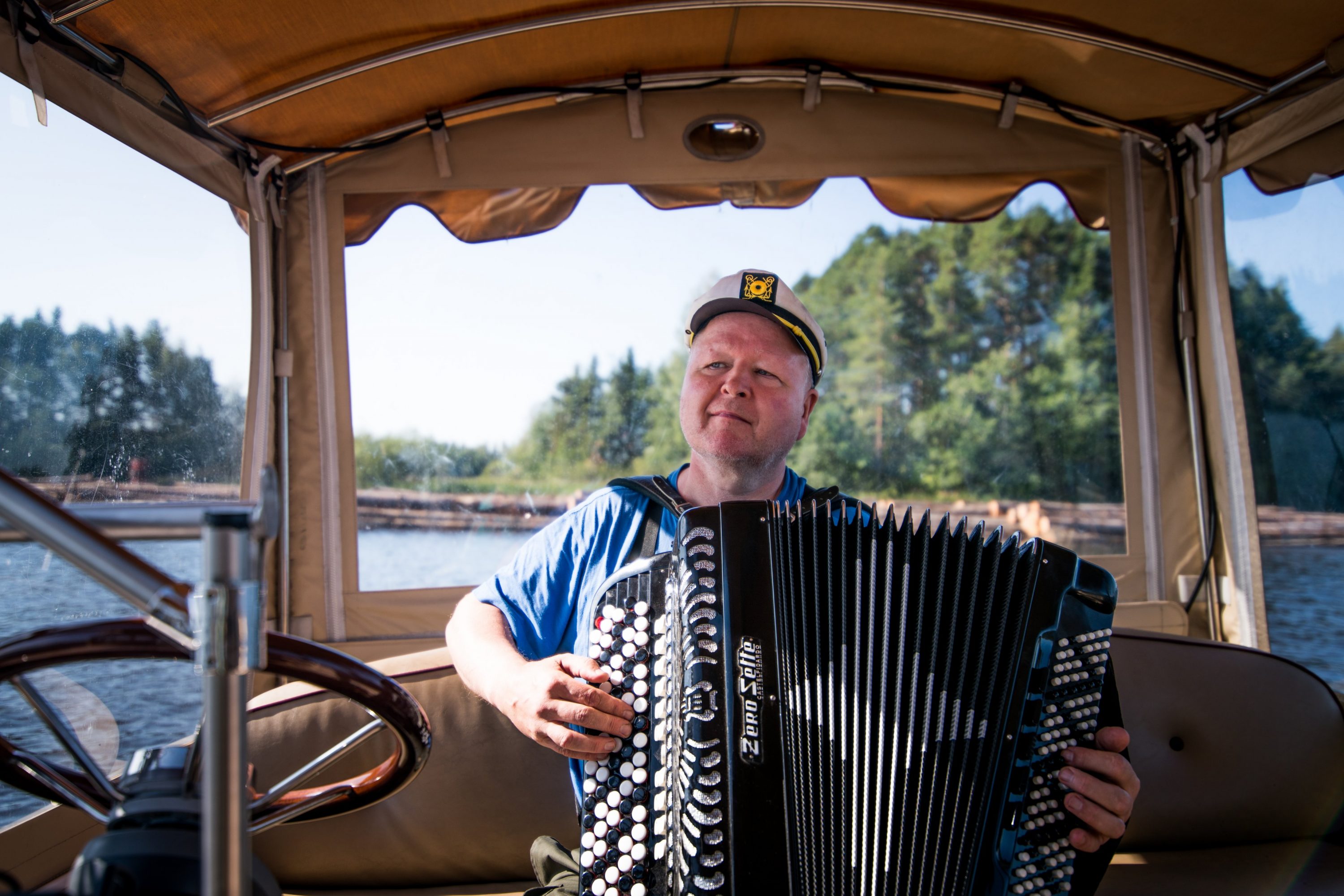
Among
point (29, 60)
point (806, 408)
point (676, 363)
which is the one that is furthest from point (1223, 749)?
point (29, 60)

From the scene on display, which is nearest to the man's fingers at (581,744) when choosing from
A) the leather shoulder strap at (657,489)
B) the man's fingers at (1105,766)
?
the leather shoulder strap at (657,489)

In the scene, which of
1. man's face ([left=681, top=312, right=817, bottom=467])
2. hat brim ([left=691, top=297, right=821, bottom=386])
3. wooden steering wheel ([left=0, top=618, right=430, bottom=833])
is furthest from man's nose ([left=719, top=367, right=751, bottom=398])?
wooden steering wheel ([left=0, top=618, right=430, bottom=833])

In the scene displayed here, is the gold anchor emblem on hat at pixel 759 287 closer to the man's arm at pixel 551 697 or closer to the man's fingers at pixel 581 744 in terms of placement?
the man's arm at pixel 551 697

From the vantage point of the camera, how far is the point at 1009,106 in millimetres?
3111

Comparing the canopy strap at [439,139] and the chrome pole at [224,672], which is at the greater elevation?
the canopy strap at [439,139]

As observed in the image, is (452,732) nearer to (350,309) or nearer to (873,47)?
(350,309)

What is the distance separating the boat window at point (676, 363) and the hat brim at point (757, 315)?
1352 mm

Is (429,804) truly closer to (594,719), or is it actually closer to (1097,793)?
(594,719)

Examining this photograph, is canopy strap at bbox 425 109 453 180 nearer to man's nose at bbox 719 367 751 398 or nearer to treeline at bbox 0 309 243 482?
A: treeline at bbox 0 309 243 482

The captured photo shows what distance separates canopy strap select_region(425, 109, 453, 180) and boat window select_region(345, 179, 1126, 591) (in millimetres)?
224

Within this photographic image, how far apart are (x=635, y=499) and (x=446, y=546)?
1.65 m

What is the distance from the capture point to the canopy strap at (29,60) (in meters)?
2.01

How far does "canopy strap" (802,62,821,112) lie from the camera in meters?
3.02

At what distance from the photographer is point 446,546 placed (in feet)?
11.4
